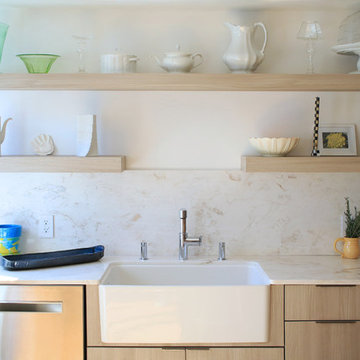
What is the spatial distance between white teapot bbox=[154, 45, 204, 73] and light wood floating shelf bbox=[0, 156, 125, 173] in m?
0.52

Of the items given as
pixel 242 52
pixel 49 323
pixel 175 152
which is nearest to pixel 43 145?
pixel 175 152

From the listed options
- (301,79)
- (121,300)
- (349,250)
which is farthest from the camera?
(349,250)

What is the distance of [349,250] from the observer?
2.78 metres

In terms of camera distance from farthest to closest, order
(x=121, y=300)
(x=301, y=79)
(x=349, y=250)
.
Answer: (x=349, y=250) < (x=301, y=79) < (x=121, y=300)

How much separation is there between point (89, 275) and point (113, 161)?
58 centimetres

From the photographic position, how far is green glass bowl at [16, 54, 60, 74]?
2.65 m

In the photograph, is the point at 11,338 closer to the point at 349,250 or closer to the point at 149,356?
the point at 149,356

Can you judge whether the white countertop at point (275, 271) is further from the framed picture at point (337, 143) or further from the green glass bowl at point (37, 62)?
the green glass bowl at point (37, 62)

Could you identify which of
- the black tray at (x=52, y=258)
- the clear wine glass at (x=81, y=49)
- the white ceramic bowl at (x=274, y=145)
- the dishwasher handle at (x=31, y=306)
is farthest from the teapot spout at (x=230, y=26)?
the dishwasher handle at (x=31, y=306)

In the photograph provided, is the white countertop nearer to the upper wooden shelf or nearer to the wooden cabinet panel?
the wooden cabinet panel

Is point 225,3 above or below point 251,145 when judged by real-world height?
above

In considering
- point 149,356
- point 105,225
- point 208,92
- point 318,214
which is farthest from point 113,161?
point 318,214

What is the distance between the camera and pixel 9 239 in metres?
2.77

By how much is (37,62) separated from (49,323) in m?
1.28
